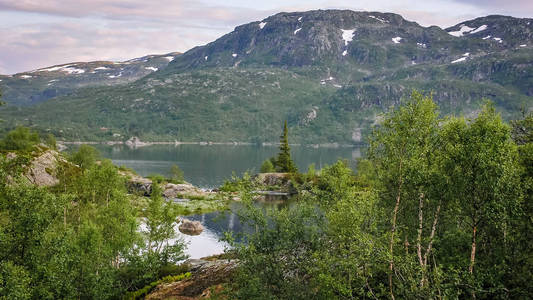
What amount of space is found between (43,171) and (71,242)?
39.7 metres

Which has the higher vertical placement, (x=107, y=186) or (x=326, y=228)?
(x=326, y=228)

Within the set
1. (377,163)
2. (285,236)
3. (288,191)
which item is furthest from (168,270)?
(288,191)

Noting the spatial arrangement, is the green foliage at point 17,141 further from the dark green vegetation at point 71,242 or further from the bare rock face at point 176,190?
the dark green vegetation at point 71,242

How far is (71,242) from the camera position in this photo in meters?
33.2

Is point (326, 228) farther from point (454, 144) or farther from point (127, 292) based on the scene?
point (127, 292)

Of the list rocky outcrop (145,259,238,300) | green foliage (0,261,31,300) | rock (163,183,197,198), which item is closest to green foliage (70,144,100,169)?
rock (163,183,197,198)

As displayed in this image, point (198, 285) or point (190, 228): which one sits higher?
point (198, 285)

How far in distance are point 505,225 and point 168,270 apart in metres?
34.8

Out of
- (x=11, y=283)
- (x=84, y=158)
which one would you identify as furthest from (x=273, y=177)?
(x=11, y=283)

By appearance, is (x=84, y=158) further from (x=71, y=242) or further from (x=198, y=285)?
(x=198, y=285)

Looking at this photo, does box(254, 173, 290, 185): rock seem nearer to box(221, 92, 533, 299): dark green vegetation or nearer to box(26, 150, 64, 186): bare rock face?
box(26, 150, 64, 186): bare rock face

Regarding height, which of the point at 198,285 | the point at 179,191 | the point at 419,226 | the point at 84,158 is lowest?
the point at 179,191

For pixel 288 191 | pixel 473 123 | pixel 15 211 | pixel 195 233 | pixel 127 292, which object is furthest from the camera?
pixel 288 191

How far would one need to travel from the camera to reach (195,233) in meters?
73.9
